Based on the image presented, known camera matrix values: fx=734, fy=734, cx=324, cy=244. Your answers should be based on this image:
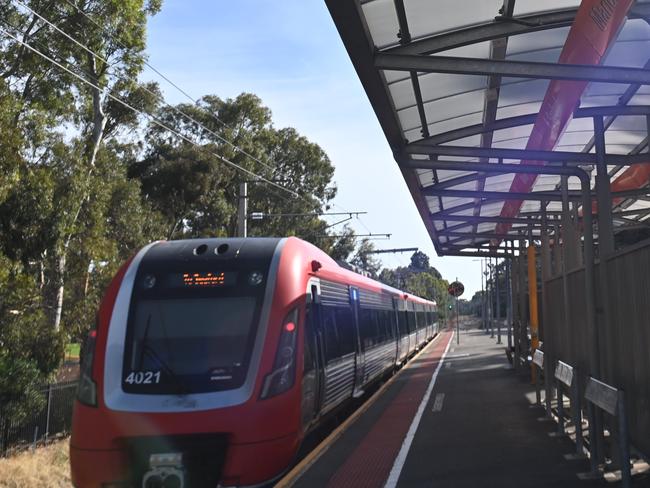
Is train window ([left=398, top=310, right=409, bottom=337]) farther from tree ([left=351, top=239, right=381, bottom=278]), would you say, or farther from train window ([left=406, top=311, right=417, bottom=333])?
tree ([left=351, top=239, right=381, bottom=278])

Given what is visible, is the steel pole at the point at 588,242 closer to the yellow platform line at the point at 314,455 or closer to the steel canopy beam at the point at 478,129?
the steel canopy beam at the point at 478,129

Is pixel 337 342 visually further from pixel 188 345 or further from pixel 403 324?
pixel 403 324

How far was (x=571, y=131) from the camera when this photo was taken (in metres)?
11.4

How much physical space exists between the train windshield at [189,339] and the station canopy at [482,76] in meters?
2.84

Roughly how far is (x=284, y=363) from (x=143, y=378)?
1.40 meters

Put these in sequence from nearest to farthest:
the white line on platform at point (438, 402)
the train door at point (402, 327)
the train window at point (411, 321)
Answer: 1. the white line on platform at point (438, 402)
2. the train door at point (402, 327)
3. the train window at point (411, 321)

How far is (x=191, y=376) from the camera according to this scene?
7.22 m

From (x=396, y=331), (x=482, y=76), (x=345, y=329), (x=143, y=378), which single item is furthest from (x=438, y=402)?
(x=143, y=378)

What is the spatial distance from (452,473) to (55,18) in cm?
2081

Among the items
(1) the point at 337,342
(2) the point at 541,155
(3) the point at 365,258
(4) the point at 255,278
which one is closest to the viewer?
(4) the point at 255,278

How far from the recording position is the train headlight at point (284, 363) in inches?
283

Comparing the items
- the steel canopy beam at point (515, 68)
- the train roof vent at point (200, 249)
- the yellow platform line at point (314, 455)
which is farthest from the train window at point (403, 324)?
the steel canopy beam at point (515, 68)

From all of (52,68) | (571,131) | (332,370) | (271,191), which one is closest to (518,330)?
(571,131)

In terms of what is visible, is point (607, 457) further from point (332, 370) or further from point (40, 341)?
point (40, 341)
